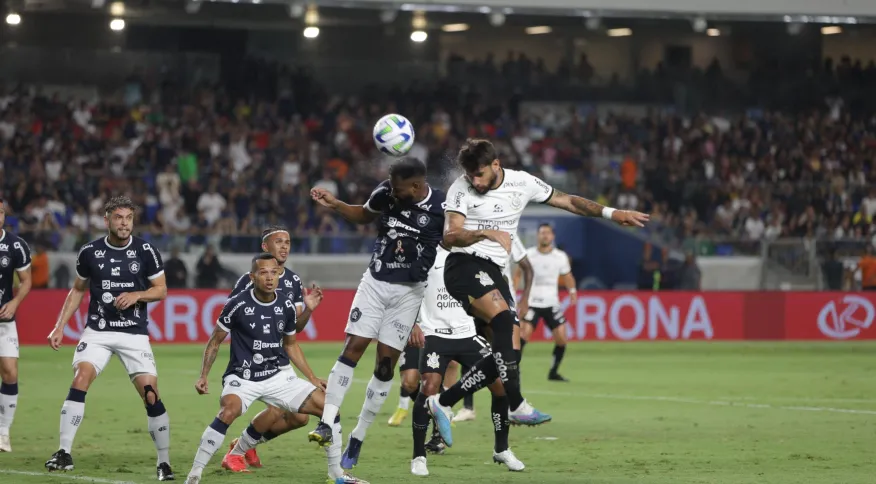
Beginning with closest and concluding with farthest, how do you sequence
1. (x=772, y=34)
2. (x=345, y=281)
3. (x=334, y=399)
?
(x=334, y=399), (x=345, y=281), (x=772, y=34)

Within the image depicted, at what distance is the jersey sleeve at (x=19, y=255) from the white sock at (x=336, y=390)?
3698 millimetres

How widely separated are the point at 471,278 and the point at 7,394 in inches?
189

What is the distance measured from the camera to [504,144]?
37719mm

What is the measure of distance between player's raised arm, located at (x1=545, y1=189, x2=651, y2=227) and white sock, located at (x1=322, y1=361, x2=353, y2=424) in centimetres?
208

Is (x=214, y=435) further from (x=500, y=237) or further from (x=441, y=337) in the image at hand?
(x=441, y=337)

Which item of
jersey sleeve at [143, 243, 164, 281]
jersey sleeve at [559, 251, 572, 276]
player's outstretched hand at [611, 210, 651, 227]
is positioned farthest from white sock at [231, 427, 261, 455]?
jersey sleeve at [559, 251, 572, 276]

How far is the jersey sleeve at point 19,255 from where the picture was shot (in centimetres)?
1212

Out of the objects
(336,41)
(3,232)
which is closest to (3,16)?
(336,41)

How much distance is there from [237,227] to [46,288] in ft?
17.2

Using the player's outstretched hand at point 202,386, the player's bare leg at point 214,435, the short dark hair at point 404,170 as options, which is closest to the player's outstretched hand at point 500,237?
the short dark hair at point 404,170

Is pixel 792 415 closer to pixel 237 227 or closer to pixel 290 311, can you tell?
pixel 290 311

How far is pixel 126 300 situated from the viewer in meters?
10.5

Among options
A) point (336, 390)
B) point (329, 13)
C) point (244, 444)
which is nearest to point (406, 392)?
point (244, 444)

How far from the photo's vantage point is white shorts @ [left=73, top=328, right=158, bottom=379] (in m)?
10.6
